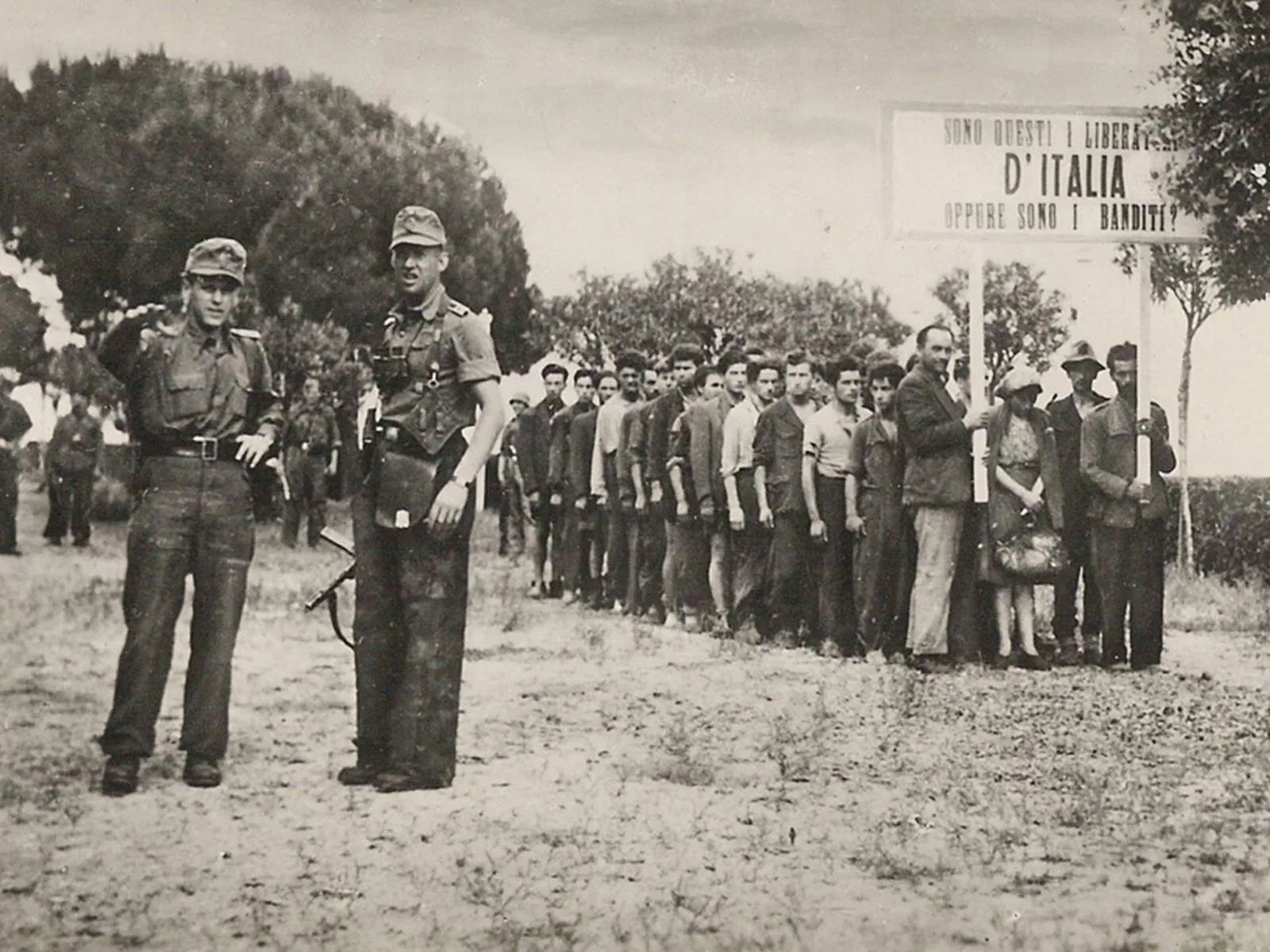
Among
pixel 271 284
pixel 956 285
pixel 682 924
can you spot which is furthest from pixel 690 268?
pixel 682 924

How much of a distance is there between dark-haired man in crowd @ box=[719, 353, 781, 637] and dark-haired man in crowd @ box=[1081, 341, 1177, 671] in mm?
1238

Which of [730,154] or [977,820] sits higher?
[730,154]

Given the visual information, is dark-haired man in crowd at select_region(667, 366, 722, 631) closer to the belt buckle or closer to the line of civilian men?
the line of civilian men

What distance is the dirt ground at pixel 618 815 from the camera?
362 cm

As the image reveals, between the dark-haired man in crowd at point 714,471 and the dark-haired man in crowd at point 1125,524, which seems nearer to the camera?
the dark-haired man in crowd at point 1125,524

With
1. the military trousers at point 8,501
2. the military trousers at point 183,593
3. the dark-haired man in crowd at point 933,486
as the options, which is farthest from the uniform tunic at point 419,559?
the dark-haired man in crowd at point 933,486

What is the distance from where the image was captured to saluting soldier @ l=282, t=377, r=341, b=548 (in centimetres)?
449

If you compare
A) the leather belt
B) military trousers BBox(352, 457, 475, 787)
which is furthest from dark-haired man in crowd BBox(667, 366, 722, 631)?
the leather belt

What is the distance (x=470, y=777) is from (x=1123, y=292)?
254 centimetres

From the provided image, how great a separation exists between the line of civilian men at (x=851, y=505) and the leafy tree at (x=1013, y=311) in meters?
0.13

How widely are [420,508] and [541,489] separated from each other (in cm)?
386

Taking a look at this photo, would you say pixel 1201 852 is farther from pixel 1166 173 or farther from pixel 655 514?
pixel 655 514

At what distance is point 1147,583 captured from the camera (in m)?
5.24

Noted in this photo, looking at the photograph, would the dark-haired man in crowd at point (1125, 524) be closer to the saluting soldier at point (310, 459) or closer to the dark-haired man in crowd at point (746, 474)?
the dark-haired man in crowd at point (746, 474)
